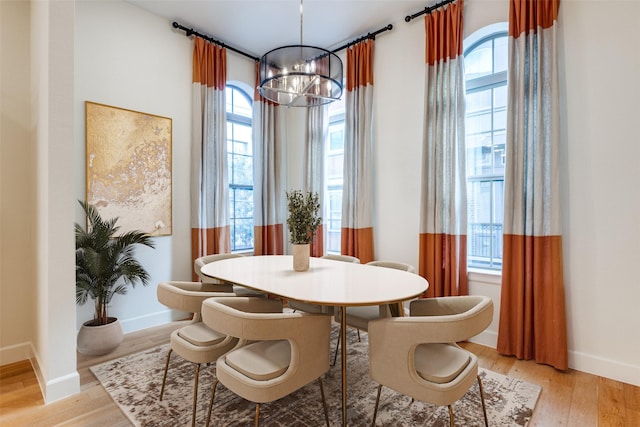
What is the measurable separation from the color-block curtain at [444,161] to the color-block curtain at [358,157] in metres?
0.72

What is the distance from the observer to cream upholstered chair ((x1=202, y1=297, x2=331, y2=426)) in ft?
5.02

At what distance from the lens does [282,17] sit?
3.68 meters

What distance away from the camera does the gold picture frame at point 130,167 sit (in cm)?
316

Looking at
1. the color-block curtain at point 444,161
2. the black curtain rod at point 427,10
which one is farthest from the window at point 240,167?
the color-block curtain at point 444,161

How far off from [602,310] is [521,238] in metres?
0.78

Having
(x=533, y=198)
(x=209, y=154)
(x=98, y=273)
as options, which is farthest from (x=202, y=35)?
(x=533, y=198)

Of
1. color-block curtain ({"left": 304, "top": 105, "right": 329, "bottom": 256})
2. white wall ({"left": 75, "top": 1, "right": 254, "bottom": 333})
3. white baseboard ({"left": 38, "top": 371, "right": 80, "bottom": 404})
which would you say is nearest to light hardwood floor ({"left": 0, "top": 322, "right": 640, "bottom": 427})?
white baseboard ({"left": 38, "top": 371, "right": 80, "bottom": 404})

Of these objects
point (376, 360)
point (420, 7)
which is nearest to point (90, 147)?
point (376, 360)

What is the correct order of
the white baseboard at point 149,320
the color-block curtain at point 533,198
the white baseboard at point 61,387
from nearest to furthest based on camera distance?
the white baseboard at point 61,387 < the color-block curtain at point 533,198 < the white baseboard at point 149,320

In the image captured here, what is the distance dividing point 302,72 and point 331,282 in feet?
4.82

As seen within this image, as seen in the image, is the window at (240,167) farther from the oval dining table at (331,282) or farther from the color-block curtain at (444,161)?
the color-block curtain at (444,161)

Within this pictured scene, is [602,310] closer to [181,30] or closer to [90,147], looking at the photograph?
[90,147]

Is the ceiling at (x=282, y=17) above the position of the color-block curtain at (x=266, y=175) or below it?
above

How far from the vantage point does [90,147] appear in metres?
3.12
